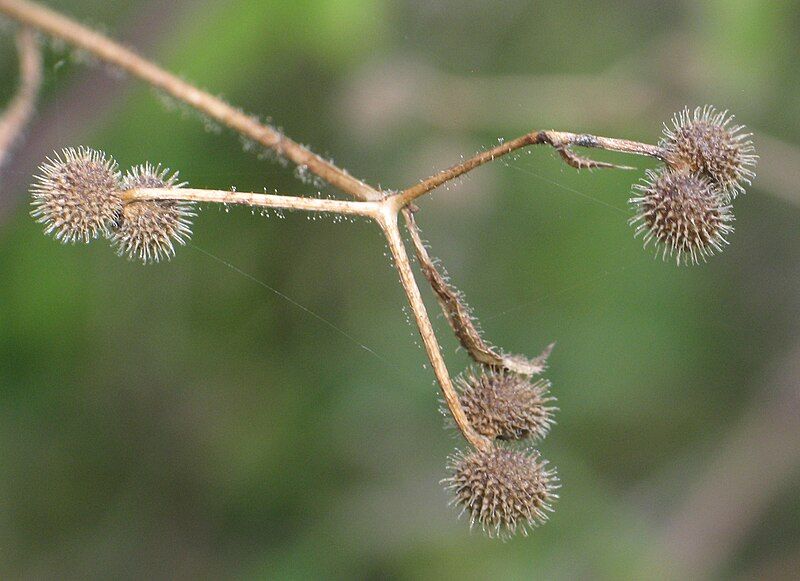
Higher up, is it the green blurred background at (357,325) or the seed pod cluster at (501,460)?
the green blurred background at (357,325)

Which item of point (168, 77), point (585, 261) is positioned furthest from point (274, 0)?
point (585, 261)

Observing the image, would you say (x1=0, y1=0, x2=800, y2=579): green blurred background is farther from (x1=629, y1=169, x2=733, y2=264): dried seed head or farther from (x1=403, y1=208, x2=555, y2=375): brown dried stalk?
(x1=629, y1=169, x2=733, y2=264): dried seed head

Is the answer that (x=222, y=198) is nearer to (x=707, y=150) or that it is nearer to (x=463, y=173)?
(x=463, y=173)

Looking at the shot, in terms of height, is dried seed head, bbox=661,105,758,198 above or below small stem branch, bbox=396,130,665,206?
Answer: below

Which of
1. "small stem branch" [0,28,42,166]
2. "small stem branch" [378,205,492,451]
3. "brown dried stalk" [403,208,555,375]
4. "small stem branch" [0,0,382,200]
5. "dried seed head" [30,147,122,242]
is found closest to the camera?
"dried seed head" [30,147,122,242]

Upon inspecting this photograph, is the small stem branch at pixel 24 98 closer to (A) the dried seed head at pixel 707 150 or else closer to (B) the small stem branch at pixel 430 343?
(B) the small stem branch at pixel 430 343

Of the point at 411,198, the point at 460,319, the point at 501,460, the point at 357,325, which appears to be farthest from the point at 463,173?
the point at 357,325

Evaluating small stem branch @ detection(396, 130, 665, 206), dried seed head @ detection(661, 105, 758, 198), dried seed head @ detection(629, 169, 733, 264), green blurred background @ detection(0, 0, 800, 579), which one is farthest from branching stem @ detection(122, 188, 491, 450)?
green blurred background @ detection(0, 0, 800, 579)

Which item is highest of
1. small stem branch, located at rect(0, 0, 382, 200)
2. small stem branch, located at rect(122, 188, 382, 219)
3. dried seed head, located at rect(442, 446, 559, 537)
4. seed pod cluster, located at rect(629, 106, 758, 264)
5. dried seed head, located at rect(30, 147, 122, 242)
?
small stem branch, located at rect(0, 0, 382, 200)

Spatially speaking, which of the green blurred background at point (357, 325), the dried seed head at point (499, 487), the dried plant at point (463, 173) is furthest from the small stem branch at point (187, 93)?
the green blurred background at point (357, 325)
